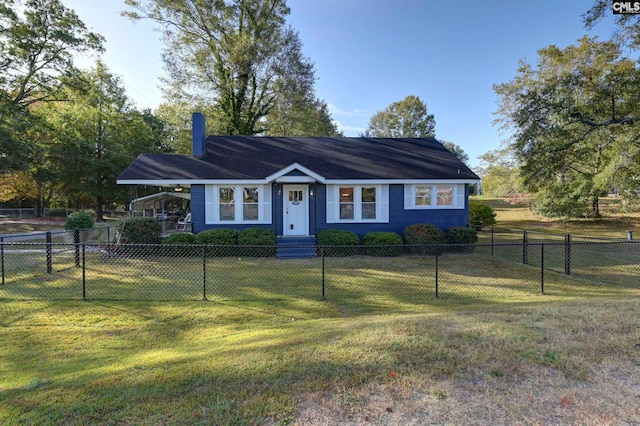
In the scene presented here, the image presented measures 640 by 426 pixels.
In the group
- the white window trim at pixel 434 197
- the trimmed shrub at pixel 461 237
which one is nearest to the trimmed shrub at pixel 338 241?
the white window trim at pixel 434 197

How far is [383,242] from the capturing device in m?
12.9

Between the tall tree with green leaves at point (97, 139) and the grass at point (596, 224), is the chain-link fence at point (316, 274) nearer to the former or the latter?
the grass at point (596, 224)

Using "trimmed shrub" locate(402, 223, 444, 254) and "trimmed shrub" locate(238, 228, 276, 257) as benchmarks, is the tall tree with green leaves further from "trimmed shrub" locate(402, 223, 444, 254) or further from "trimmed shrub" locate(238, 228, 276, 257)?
"trimmed shrub" locate(402, 223, 444, 254)

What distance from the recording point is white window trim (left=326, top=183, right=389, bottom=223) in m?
14.1

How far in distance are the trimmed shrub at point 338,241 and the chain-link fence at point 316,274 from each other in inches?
3.7

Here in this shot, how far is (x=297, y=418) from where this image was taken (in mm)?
2473

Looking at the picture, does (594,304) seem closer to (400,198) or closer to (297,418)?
(297,418)

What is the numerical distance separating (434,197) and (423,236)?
2.48 metres

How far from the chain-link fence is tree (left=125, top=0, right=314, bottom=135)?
632 inches

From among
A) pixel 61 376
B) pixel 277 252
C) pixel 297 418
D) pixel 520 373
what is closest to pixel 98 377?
pixel 61 376

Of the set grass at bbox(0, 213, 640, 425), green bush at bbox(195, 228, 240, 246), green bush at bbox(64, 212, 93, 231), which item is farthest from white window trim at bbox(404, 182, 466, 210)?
green bush at bbox(64, 212, 93, 231)

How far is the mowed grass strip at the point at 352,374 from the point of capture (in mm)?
2541

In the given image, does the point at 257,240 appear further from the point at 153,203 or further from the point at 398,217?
the point at 153,203

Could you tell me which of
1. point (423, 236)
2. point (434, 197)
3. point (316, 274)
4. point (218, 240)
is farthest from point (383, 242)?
point (218, 240)
